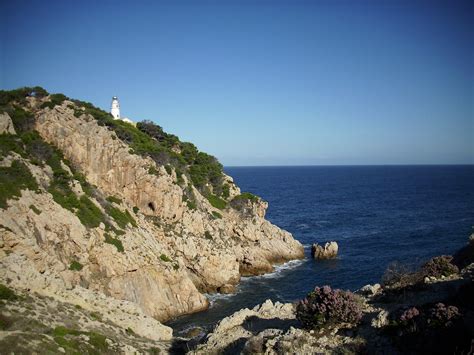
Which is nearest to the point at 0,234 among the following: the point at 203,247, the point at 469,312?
the point at 203,247

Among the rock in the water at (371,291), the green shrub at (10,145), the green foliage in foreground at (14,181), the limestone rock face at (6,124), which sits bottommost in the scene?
the rock in the water at (371,291)

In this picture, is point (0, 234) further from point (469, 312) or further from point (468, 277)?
point (468, 277)

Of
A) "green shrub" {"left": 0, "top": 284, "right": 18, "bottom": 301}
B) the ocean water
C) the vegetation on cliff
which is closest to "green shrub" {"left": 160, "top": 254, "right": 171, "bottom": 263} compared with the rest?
the ocean water

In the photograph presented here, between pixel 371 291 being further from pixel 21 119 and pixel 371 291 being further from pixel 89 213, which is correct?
pixel 21 119

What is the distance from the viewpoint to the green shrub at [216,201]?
64250 mm

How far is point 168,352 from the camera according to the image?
85.5ft

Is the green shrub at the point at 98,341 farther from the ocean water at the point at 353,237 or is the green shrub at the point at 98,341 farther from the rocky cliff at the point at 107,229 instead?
the ocean water at the point at 353,237

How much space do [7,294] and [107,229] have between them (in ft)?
55.6

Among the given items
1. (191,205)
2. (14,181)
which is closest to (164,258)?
(191,205)

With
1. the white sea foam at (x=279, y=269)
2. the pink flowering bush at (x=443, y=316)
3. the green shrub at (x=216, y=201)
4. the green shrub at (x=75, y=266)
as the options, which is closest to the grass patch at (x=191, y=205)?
the green shrub at (x=216, y=201)

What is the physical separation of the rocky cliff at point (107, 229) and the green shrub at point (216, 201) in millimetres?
1780

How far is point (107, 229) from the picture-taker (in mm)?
40625

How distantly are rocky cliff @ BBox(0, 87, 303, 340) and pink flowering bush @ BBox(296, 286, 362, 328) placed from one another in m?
14.1

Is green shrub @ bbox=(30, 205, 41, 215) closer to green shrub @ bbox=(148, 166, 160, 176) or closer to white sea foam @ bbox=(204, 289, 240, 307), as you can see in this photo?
green shrub @ bbox=(148, 166, 160, 176)
